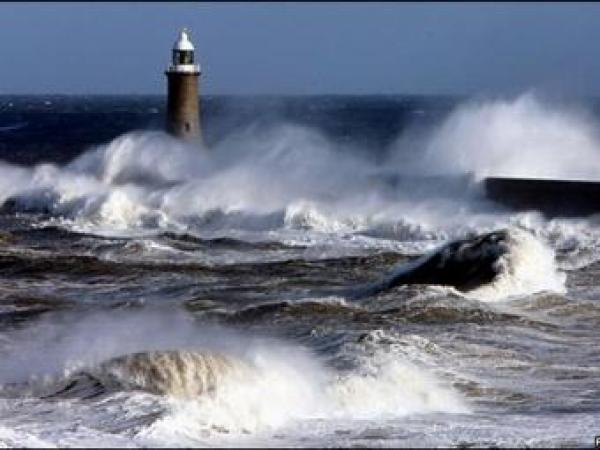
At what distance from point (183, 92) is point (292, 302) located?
17.3m

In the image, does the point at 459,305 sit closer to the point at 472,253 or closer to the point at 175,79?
the point at 472,253

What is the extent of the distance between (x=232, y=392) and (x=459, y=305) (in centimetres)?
551

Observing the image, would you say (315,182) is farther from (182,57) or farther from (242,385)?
(242,385)

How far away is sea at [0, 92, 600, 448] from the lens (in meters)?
9.23

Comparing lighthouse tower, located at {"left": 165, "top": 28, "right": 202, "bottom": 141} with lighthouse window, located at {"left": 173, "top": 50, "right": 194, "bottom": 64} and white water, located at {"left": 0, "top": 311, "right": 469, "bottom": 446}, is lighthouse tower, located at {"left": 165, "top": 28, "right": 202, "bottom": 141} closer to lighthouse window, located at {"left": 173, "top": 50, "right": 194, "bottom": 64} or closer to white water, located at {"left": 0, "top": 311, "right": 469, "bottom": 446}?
lighthouse window, located at {"left": 173, "top": 50, "right": 194, "bottom": 64}

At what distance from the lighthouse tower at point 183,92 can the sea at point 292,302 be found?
52 cm

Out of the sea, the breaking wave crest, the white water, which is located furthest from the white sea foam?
the breaking wave crest

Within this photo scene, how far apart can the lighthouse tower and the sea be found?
52 centimetres

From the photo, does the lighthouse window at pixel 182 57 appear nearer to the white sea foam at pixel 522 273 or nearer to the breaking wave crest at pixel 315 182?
the breaking wave crest at pixel 315 182

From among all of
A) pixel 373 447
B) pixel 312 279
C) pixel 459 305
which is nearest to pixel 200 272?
pixel 312 279

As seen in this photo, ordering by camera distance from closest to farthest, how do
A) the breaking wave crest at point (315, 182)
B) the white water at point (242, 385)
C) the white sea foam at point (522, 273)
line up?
the white water at point (242, 385), the white sea foam at point (522, 273), the breaking wave crest at point (315, 182)

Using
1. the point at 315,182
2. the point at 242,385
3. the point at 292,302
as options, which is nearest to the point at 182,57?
the point at 315,182

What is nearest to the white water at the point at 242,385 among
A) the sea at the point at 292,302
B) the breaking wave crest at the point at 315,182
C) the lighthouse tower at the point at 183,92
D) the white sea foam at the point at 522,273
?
the sea at the point at 292,302

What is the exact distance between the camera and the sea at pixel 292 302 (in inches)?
364
